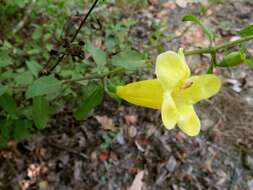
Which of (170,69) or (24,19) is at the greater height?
(170,69)

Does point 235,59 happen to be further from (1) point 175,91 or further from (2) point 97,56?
(2) point 97,56

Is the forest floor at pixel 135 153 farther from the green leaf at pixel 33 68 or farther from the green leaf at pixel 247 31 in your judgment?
the green leaf at pixel 247 31

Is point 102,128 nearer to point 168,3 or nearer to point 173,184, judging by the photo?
point 173,184

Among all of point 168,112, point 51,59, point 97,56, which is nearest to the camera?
point 168,112

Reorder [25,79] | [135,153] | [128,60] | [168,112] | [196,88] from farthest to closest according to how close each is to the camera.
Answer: [135,153], [25,79], [128,60], [196,88], [168,112]

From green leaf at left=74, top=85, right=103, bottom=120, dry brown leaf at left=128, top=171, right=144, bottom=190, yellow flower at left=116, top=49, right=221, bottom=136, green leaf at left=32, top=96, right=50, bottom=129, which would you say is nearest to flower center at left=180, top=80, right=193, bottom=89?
yellow flower at left=116, top=49, right=221, bottom=136

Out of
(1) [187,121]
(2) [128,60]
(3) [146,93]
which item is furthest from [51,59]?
(1) [187,121]
